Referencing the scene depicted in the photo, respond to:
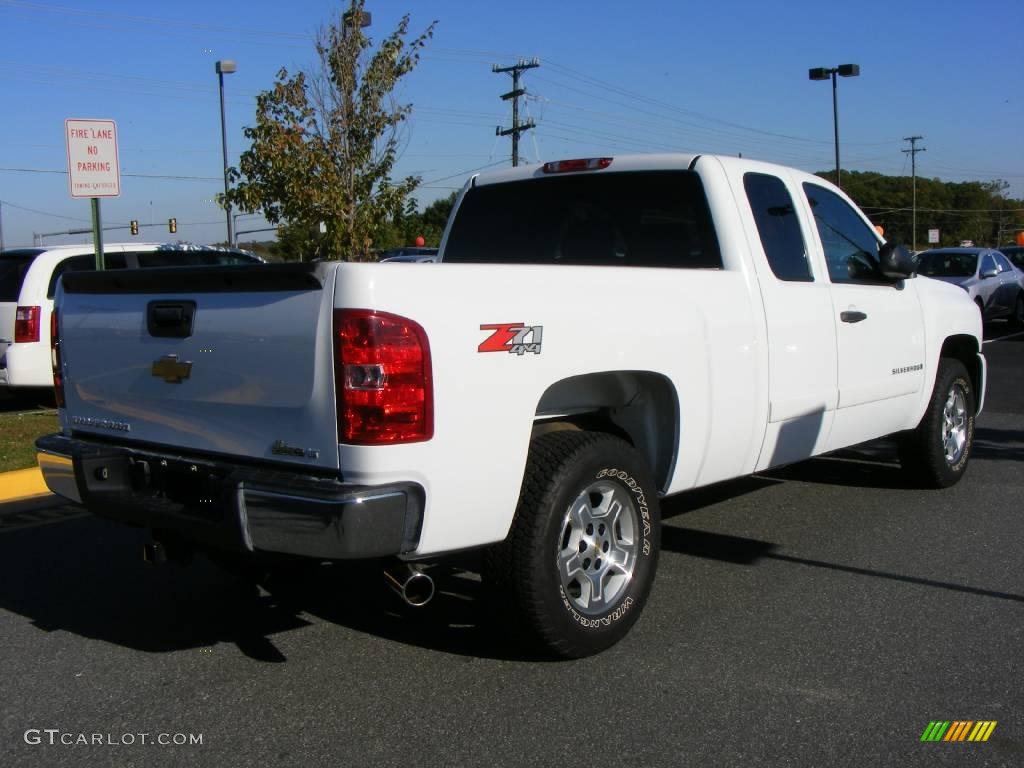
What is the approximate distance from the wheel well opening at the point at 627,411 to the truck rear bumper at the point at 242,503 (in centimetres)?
102

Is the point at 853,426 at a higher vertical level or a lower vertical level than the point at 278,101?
lower

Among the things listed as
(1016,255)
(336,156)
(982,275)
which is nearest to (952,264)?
(982,275)

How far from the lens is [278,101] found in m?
11.2

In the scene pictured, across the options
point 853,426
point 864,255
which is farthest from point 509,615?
point 864,255

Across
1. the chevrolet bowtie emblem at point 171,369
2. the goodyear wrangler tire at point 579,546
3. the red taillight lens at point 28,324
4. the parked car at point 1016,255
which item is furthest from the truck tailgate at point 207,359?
the parked car at point 1016,255

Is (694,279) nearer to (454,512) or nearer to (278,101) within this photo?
(454,512)

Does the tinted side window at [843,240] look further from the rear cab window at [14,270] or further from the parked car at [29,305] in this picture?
the rear cab window at [14,270]

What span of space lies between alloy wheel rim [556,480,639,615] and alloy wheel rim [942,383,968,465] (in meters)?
3.53

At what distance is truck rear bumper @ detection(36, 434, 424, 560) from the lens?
10.8 feet

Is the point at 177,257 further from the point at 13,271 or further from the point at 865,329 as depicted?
the point at 865,329

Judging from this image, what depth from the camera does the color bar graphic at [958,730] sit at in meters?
3.46

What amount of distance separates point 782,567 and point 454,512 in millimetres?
2455

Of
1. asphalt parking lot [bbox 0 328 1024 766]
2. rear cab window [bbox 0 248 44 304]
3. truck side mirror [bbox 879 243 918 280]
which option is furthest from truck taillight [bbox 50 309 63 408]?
rear cab window [bbox 0 248 44 304]

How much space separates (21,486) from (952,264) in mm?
17577
